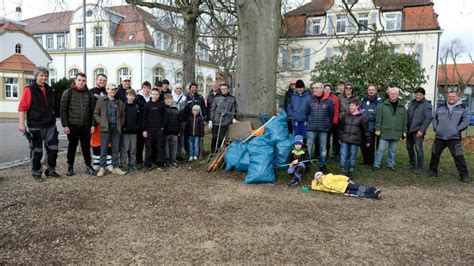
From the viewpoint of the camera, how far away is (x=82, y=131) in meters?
6.83

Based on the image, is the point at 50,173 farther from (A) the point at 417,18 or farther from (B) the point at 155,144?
(A) the point at 417,18

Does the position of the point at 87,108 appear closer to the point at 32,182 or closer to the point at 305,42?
the point at 32,182

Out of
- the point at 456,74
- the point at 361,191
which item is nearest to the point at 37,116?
the point at 361,191

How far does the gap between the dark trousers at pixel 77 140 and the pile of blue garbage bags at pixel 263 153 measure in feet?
8.51

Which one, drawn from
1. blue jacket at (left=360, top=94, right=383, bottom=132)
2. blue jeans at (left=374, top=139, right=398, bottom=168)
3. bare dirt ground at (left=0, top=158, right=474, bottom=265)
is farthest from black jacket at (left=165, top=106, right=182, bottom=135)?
blue jeans at (left=374, top=139, right=398, bottom=168)

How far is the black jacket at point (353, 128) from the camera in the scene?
7.21m

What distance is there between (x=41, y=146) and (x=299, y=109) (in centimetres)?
487

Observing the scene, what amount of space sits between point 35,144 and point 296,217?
4.58 m

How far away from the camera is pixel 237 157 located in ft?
22.6

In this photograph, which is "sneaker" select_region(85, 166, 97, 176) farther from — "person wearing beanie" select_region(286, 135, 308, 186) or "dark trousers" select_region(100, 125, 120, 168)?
"person wearing beanie" select_region(286, 135, 308, 186)

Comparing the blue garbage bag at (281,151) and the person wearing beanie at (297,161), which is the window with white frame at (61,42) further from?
the person wearing beanie at (297,161)

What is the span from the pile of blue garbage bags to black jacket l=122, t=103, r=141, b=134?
1893mm

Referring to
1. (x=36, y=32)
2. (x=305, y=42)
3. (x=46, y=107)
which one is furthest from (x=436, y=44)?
(x=36, y=32)

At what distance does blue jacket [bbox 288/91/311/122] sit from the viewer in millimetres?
7500
